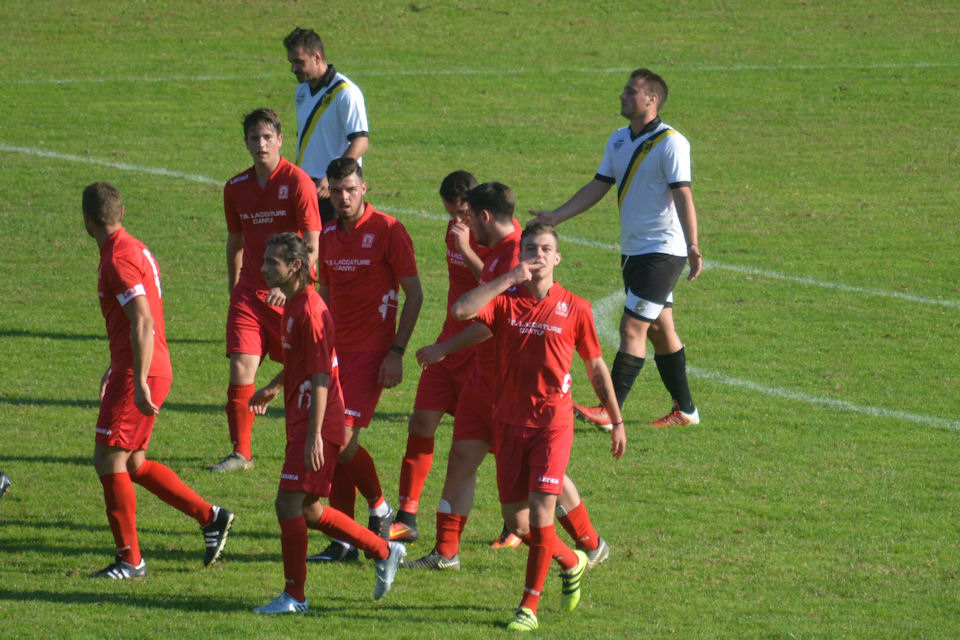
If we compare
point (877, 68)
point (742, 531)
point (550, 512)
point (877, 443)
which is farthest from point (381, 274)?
point (877, 68)

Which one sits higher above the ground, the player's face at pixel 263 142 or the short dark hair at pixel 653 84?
the short dark hair at pixel 653 84

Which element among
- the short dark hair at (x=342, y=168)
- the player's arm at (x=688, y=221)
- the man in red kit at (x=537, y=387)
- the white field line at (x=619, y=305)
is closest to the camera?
the man in red kit at (x=537, y=387)

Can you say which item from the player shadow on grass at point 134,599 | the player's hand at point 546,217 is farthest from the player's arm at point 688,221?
the player shadow on grass at point 134,599

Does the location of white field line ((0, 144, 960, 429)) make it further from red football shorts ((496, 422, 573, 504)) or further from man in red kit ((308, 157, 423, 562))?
red football shorts ((496, 422, 573, 504))

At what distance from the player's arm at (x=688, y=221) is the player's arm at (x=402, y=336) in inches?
104

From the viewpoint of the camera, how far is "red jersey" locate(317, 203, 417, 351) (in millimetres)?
7586

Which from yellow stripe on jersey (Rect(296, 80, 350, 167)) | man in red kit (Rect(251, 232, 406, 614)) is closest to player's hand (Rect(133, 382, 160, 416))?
man in red kit (Rect(251, 232, 406, 614))

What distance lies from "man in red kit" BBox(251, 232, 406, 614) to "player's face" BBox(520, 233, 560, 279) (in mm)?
1120

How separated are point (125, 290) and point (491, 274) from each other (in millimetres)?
2030

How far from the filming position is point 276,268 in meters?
6.31

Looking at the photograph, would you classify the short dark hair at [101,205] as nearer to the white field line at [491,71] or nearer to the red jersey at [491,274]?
the red jersey at [491,274]

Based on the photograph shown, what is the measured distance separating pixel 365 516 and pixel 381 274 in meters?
1.60

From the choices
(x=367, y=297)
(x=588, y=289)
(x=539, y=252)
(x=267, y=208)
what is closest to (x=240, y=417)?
(x=267, y=208)

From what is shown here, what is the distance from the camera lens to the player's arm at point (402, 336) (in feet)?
24.3
